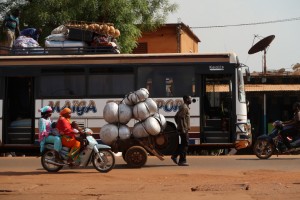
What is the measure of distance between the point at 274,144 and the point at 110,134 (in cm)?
485

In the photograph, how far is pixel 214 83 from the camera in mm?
19625

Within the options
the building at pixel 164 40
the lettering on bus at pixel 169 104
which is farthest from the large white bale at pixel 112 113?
the building at pixel 164 40

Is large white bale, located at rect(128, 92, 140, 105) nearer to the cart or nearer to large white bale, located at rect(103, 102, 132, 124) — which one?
large white bale, located at rect(103, 102, 132, 124)

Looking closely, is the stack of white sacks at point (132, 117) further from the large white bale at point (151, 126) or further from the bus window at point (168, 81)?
the bus window at point (168, 81)

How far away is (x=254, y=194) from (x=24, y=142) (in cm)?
1110

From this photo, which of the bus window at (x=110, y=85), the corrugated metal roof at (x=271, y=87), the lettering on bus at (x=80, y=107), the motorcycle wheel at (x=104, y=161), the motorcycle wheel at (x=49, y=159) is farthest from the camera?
the corrugated metal roof at (x=271, y=87)

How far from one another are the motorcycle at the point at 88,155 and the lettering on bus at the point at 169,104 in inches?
218

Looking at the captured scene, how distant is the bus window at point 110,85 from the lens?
19.9 m

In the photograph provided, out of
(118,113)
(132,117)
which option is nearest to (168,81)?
(132,117)

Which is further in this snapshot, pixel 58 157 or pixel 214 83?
pixel 214 83

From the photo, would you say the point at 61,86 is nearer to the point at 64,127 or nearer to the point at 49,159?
the point at 49,159

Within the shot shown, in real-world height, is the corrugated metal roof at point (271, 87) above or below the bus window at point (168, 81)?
above

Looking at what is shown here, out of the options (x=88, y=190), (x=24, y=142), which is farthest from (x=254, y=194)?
(x=24, y=142)

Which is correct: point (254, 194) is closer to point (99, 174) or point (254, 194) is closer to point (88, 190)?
point (88, 190)
